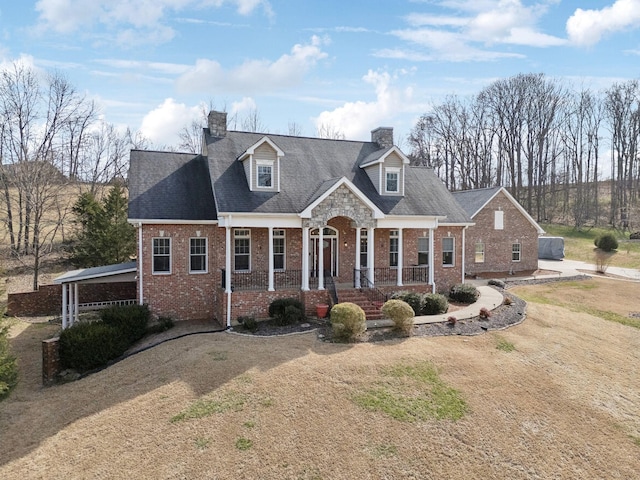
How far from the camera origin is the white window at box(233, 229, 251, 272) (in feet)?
60.3

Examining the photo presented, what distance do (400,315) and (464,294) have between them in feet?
21.1

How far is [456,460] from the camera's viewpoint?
8266 millimetres

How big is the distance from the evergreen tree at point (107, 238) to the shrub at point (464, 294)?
66.0 ft

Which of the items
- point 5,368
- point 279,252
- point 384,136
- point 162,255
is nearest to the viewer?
point 5,368

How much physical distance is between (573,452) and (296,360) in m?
7.18

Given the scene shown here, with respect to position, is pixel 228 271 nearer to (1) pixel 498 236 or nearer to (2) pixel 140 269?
(2) pixel 140 269

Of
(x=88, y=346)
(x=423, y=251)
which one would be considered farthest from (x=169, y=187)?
(x=423, y=251)

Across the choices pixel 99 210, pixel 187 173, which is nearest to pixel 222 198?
pixel 187 173

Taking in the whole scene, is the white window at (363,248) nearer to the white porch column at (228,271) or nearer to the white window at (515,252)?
the white porch column at (228,271)

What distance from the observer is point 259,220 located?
17.0m

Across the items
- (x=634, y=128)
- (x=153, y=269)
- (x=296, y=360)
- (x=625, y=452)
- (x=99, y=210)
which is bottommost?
(x=625, y=452)

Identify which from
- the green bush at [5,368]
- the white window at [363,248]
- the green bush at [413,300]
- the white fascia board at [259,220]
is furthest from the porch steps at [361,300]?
the green bush at [5,368]

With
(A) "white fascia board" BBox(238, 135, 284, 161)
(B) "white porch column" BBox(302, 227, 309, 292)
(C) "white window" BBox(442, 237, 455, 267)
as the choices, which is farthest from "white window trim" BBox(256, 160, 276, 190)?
(C) "white window" BBox(442, 237, 455, 267)

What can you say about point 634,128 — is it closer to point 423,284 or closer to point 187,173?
point 423,284
